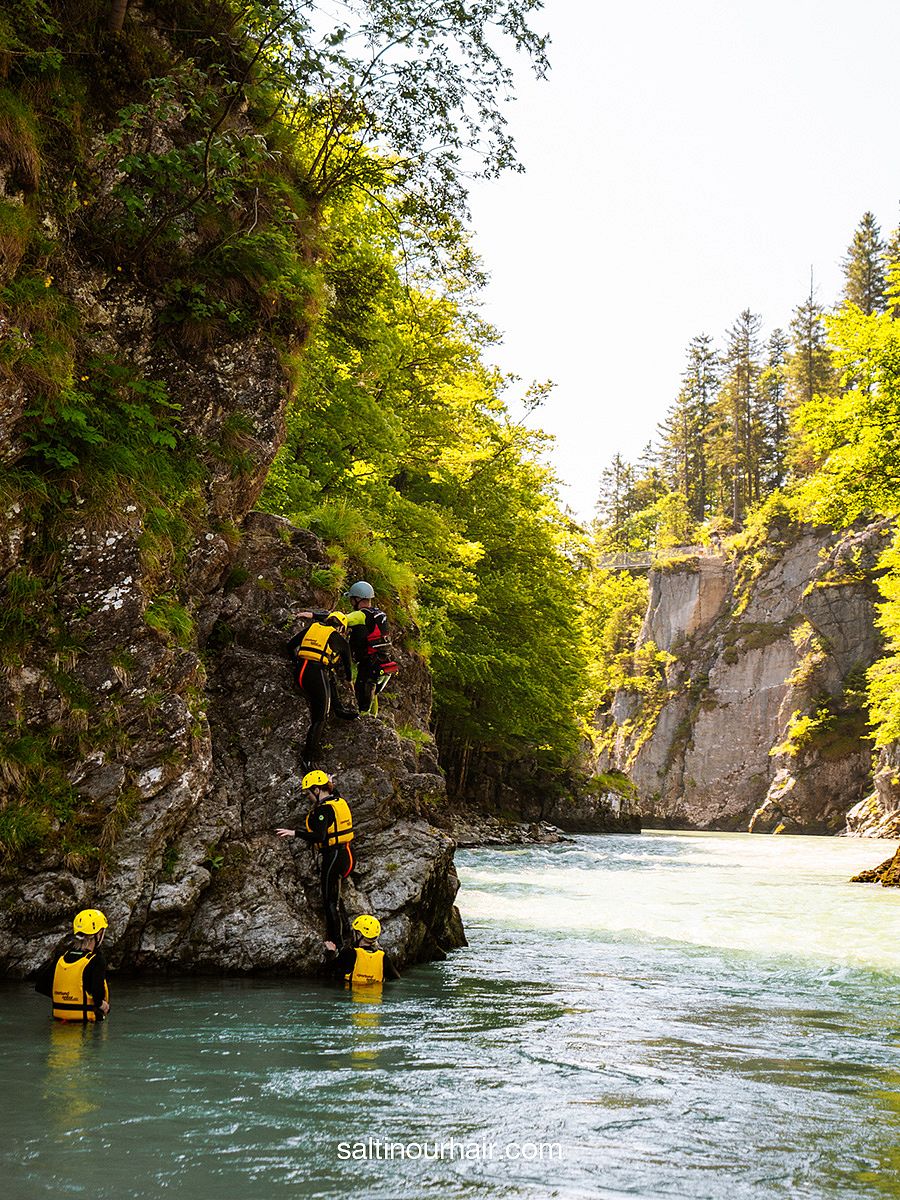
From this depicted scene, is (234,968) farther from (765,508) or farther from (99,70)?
(765,508)

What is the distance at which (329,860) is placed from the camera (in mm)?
9594

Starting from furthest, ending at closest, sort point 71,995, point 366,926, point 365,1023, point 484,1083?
point 366,926 → point 365,1023 → point 71,995 → point 484,1083

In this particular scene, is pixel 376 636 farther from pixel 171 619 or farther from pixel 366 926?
pixel 366 926

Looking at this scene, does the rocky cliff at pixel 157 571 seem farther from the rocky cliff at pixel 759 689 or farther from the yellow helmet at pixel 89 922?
the rocky cliff at pixel 759 689

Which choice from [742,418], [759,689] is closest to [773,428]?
[742,418]

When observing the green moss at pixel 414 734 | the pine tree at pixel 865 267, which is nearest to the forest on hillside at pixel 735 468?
the pine tree at pixel 865 267

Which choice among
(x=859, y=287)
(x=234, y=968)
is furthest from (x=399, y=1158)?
(x=859, y=287)

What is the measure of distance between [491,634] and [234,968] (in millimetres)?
21024

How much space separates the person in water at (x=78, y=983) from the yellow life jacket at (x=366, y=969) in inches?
98.5

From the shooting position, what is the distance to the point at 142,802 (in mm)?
8695

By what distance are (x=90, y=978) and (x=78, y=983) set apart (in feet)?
0.30

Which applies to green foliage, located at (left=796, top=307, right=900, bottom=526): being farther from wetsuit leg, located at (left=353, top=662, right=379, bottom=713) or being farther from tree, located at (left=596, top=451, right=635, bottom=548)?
tree, located at (left=596, top=451, right=635, bottom=548)

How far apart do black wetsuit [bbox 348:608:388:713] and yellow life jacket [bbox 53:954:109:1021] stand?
4876 millimetres

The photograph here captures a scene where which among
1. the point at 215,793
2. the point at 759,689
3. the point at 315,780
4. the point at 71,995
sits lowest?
the point at 71,995
